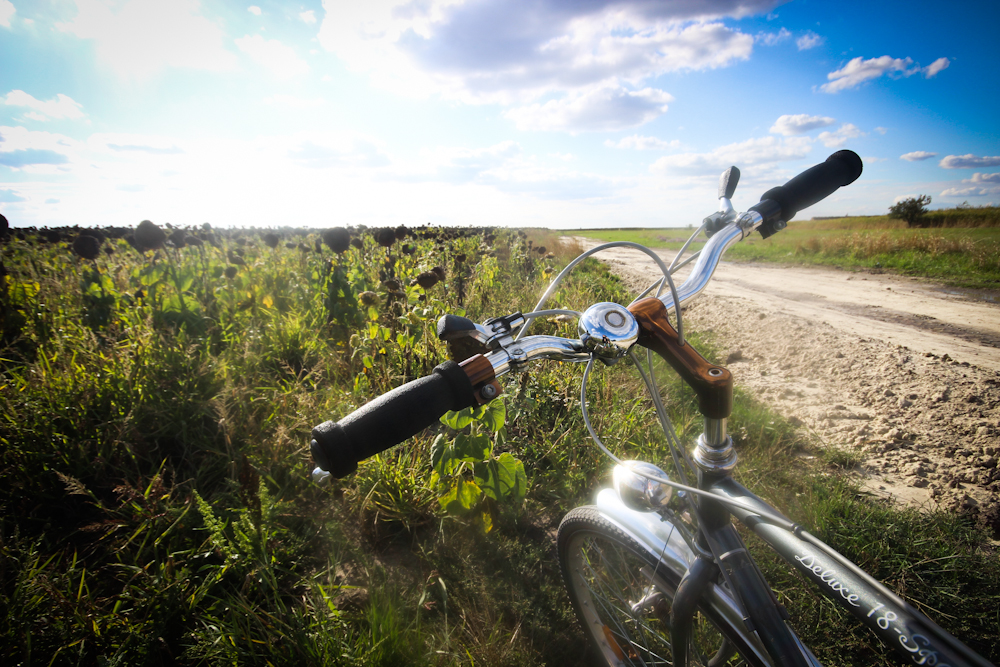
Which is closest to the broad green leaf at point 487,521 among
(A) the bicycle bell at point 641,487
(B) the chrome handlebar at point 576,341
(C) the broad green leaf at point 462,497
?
(C) the broad green leaf at point 462,497

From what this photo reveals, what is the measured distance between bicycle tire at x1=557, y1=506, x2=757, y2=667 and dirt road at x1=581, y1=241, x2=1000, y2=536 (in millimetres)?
1714

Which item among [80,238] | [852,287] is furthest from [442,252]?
[852,287]

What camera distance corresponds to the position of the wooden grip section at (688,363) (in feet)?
2.66

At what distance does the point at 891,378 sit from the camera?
3.12 metres

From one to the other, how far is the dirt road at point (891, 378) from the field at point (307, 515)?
314mm

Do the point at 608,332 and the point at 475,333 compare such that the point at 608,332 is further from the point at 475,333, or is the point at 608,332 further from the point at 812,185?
the point at 812,185

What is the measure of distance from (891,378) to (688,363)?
139 inches

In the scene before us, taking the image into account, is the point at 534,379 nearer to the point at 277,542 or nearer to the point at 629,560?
the point at 629,560

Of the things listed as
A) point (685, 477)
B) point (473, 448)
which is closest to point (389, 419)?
point (685, 477)

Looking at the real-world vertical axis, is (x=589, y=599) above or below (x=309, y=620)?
above

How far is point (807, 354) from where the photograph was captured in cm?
384

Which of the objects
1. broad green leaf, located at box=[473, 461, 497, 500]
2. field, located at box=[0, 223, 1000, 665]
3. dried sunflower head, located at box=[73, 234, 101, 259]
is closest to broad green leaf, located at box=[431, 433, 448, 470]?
field, located at box=[0, 223, 1000, 665]

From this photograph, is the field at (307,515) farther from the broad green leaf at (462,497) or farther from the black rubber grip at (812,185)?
the black rubber grip at (812,185)

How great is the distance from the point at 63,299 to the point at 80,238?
812 millimetres
